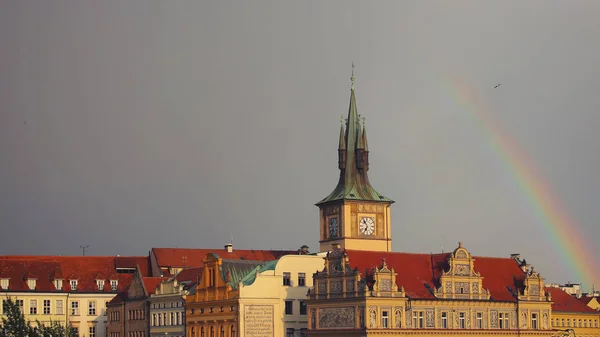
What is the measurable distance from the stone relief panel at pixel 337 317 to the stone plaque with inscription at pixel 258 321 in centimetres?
777

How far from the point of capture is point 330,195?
150m

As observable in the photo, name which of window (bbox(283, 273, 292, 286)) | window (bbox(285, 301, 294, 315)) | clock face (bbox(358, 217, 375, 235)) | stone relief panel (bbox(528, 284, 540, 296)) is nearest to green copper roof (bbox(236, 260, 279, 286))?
window (bbox(283, 273, 292, 286))

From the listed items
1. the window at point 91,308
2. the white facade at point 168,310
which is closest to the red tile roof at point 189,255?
the window at point 91,308

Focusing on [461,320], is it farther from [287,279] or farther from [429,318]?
[287,279]

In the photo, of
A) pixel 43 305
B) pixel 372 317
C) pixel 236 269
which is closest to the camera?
pixel 372 317

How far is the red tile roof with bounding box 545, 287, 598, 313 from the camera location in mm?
140750

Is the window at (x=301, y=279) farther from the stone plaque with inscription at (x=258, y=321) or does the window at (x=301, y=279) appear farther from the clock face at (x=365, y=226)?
the clock face at (x=365, y=226)

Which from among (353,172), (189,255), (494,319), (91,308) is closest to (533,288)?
(494,319)

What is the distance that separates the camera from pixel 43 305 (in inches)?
5915

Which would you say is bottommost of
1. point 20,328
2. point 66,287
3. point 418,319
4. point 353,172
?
point 20,328

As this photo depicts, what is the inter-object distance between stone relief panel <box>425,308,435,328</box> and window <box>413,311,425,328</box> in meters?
0.42

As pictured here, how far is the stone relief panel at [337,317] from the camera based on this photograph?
112500 millimetres

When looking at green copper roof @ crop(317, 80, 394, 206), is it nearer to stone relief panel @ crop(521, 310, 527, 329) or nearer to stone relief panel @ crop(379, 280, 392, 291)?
stone relief panel @ crop(521, 310, 527, 329)

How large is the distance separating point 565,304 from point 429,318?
1282 inches
